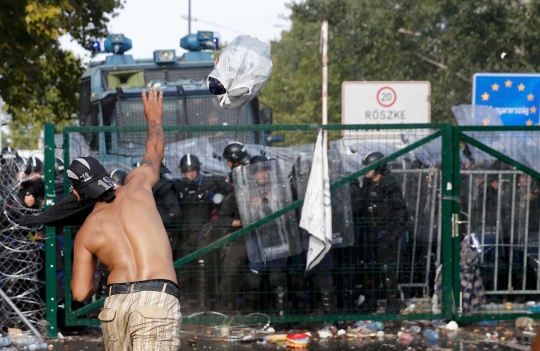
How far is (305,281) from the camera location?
9430 mm

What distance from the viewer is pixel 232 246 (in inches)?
368

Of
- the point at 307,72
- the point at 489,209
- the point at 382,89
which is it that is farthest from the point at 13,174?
the point at 307,72

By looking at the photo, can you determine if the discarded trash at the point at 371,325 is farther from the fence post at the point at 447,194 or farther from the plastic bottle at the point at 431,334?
the fence post at the point at 447,194

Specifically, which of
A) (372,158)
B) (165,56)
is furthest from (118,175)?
(165,56)

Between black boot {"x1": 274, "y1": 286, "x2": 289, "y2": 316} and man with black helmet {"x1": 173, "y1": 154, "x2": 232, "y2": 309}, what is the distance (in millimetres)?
607

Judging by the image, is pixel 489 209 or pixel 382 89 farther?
pixel 382 89

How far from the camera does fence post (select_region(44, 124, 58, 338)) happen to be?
29.9 feet

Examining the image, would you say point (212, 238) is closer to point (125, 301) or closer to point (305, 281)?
point (305, 281)

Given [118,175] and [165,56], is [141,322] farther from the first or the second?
[165,56]

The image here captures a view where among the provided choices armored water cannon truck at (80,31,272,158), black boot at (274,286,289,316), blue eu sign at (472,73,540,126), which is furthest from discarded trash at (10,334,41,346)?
blue eu sign at (472,73,540,126)

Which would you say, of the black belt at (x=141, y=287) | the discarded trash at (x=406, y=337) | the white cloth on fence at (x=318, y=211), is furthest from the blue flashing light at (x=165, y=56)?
the black belt at (x=141, y=287)

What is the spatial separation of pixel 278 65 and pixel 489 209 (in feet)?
144

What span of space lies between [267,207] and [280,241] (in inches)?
14.2

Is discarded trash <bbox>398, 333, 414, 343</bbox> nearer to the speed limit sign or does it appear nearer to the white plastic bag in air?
the white plastic bag in air
